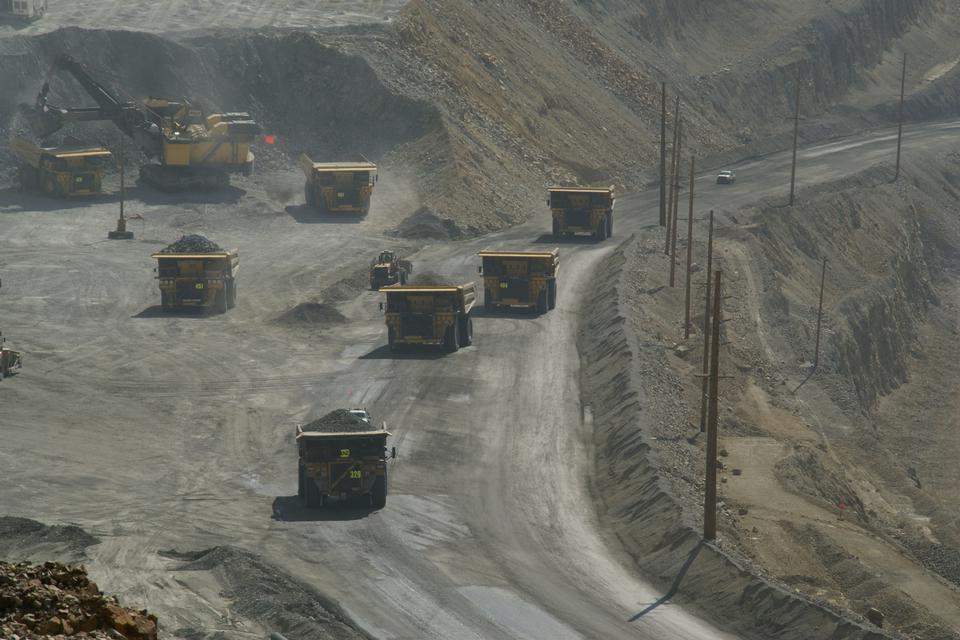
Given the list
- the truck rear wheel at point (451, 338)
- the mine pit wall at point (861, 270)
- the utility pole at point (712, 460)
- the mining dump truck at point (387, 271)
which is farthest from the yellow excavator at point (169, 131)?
the utility pole at point (712, 460)

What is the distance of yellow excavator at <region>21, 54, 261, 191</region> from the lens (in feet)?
234

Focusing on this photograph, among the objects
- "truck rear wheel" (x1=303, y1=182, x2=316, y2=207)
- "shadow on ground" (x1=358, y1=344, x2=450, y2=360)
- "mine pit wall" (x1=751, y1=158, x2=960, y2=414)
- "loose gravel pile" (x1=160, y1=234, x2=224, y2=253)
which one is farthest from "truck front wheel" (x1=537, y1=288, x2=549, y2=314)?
"truck rear wheel" (x1=303, y1=182, x2=316, y2=207)

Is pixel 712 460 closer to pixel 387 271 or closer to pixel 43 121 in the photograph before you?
pixel 387 271

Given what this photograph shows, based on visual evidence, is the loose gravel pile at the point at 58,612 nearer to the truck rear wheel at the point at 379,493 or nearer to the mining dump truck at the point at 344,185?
the truck rear wheel at the point at 379,493

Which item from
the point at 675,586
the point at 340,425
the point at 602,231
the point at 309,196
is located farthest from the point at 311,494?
the point at 309,196

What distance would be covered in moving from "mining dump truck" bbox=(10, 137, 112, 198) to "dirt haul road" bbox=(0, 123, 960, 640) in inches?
121

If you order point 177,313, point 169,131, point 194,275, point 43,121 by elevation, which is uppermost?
point 43,121

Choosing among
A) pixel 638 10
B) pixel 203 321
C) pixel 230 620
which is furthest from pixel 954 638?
pixel 638 10

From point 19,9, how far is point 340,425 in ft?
183

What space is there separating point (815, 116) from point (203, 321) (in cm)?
7778

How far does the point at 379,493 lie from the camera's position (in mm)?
34438

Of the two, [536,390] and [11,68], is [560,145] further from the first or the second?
[536,390]

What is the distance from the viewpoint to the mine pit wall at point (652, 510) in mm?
28156

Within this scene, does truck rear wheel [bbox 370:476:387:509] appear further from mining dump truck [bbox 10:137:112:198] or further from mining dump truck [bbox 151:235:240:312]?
mining dump truck [bbox 10:137:112:198]
